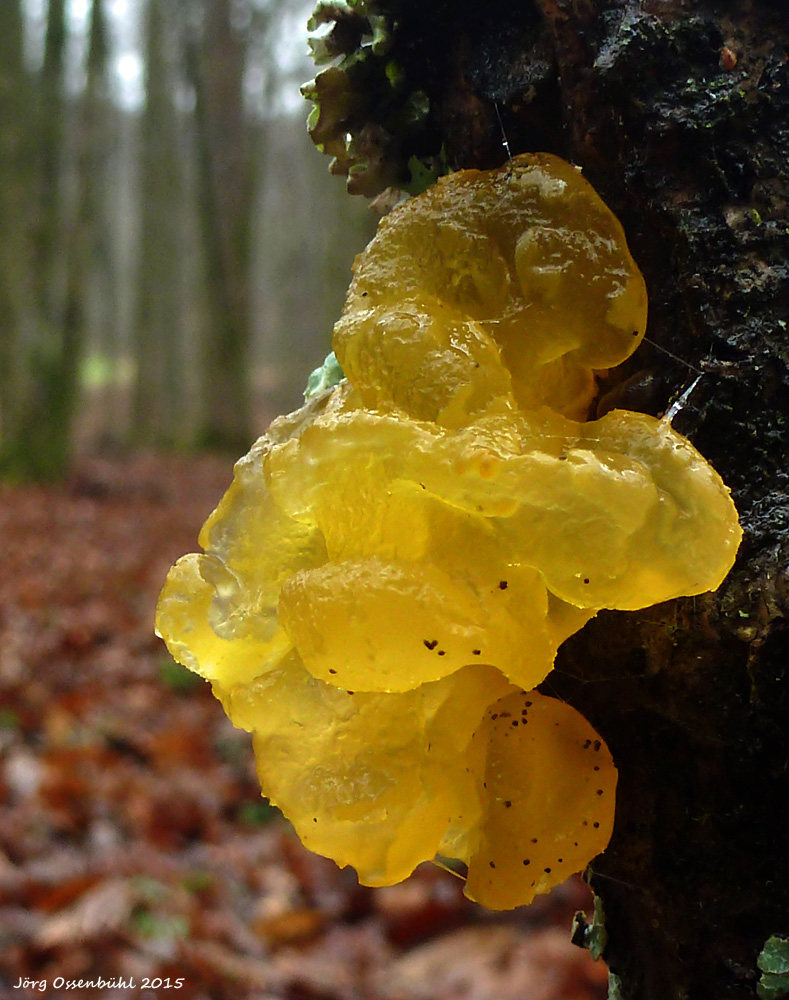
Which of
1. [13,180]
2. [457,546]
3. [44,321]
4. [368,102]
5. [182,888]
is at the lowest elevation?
[182,888]

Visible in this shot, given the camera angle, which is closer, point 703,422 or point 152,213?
point 703,422

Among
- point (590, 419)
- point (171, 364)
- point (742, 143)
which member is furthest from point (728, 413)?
point (171, 364)

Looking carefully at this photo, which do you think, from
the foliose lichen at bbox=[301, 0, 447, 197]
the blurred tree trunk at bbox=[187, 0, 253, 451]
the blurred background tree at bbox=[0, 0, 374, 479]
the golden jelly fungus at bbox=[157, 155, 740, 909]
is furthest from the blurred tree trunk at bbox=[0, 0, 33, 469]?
the golden jelly fungus at bbox=[157, 155, 740, 909]

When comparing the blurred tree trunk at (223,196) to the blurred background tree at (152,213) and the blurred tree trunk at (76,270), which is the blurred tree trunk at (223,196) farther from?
the blurred tree trunk at (76,270)

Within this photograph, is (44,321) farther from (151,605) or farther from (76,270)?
(151,605)

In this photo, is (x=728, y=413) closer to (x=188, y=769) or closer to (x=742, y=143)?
(x=742, y=143)

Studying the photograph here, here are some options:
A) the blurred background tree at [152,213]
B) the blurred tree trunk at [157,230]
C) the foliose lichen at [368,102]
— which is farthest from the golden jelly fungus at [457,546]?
the blurred tree trunk at [157,230]

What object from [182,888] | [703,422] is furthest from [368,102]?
[182,888]
